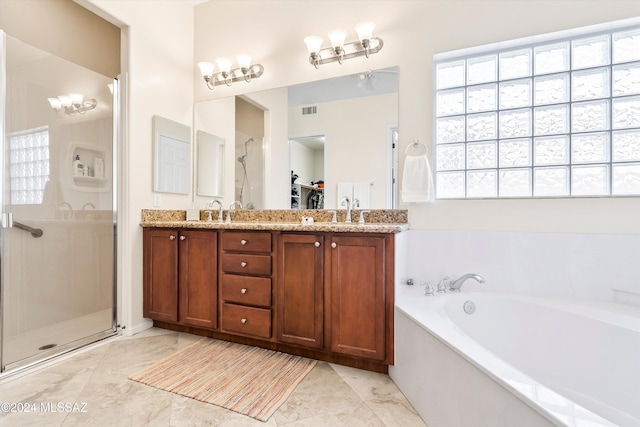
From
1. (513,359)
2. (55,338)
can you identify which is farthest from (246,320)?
(513,359)

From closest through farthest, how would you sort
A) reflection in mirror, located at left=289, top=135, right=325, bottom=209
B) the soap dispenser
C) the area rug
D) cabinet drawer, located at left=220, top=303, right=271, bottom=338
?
the area rug < cabinet drawer, located at left=220, top=303, right=271, bottom=338 < the soap dispenser < reflection in mirror, located at left=289, top=135, right=325, bottom=209

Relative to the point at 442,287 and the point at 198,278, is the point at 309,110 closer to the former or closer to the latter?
the point at 198,278

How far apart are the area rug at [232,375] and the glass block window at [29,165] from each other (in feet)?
4.34

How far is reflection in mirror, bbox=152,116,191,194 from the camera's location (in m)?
2.68

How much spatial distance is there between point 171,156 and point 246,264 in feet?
4.48

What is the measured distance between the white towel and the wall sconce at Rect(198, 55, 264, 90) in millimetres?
1587

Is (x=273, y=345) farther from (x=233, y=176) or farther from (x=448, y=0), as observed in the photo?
(x=448, y=0)

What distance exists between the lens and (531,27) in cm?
201

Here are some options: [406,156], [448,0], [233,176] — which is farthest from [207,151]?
[448,0]

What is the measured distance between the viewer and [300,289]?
6.55 feet

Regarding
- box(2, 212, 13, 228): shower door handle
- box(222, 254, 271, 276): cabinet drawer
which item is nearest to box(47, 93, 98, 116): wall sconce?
box(2, 212, 13, 228): shower door handle

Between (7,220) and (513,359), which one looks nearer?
(513,359)

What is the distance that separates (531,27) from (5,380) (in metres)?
A: 3.78

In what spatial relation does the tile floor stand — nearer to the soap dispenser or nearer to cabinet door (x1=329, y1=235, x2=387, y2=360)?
cabinet door (x1=329, y1=235, x2=387, y2=360)
